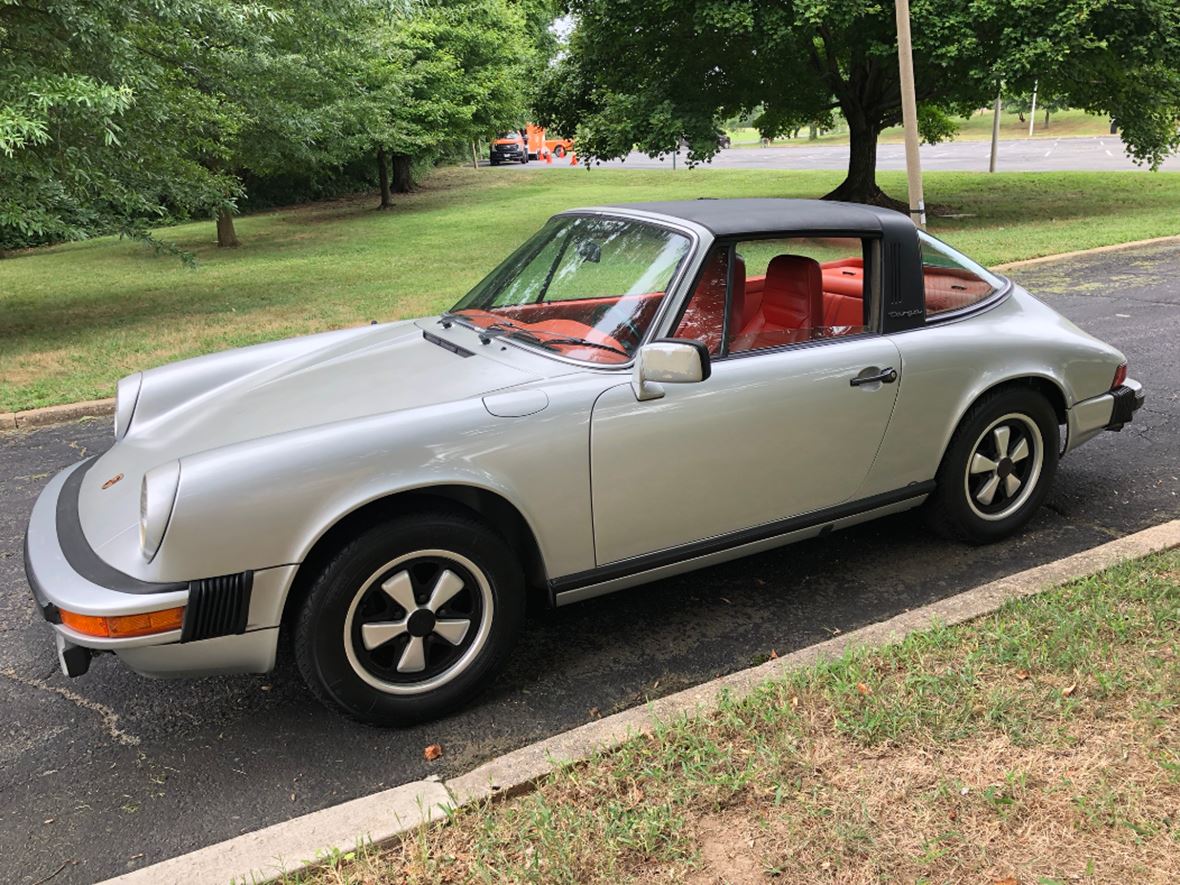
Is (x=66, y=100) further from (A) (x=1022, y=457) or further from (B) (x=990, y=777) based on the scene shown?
(B) (x=990, y=777)

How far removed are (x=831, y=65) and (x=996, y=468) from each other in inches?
631

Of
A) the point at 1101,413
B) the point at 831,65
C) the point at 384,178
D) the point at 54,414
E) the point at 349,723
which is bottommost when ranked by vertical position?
the point at 349,723

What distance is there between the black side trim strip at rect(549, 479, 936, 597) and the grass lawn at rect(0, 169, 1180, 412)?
18.1 feet

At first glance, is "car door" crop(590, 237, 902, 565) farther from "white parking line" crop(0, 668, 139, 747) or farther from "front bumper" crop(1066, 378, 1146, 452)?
"white parking line" crop(0, 668, 139, 747)

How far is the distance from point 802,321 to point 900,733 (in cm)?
176

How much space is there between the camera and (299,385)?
3.28m

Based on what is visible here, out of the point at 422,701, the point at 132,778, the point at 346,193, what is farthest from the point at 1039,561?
the point at 346,193

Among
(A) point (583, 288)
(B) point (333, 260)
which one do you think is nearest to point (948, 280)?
(A) point (583, 288)

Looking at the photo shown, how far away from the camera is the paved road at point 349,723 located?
2.54 meters

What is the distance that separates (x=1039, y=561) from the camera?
3.88 m

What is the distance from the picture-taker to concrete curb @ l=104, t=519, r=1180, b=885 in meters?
2.23

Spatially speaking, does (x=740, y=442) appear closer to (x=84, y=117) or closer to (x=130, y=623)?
(x=130, y=623)

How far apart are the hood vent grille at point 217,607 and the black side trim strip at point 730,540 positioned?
96 cm

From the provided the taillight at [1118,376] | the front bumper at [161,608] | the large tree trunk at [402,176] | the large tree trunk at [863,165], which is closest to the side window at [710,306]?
the front bumper at [161,608]
